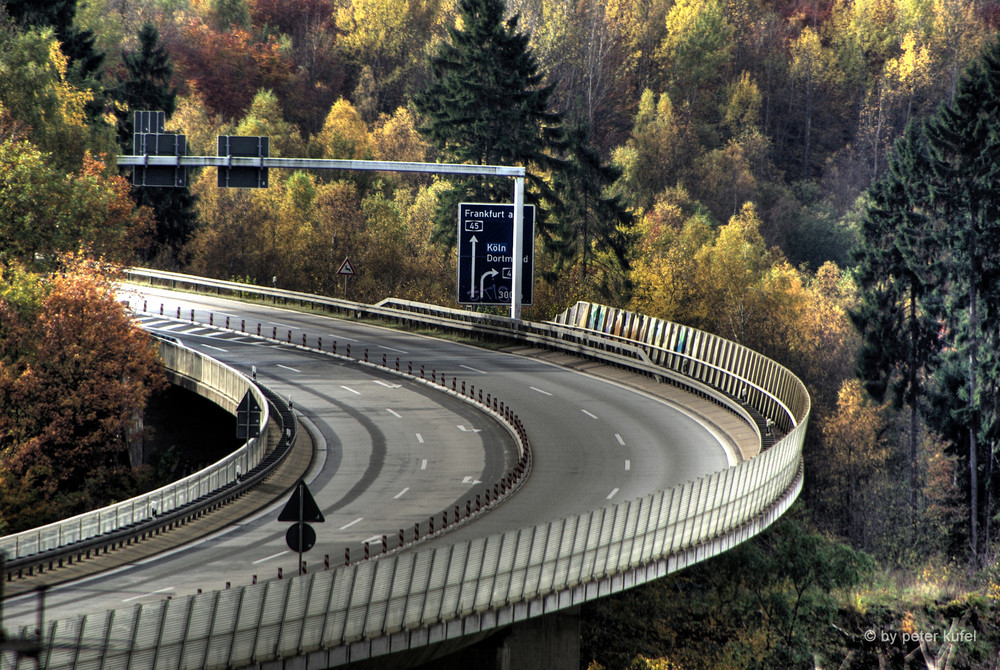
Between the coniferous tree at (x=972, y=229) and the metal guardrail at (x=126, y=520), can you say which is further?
the coniferous tree at (x=972, y=229)

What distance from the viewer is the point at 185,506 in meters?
27.2

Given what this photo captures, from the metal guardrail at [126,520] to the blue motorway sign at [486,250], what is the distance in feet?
41.9

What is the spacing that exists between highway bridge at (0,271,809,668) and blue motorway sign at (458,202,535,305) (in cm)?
299

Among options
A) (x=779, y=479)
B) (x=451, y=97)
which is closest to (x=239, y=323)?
(x=451, y=97)

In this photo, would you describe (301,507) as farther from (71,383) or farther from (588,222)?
(588,222)

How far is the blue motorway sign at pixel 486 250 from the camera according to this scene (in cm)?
4491

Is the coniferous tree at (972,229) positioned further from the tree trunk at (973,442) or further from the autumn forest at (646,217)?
the autumn forest at (646,217)

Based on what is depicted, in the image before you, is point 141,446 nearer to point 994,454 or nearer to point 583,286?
→ point 583,286

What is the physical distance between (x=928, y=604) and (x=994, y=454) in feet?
56.1


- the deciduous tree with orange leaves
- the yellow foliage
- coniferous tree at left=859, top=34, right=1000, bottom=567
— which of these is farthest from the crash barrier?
the yellow foliage

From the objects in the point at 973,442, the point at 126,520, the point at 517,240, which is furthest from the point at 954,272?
the point at 126,520

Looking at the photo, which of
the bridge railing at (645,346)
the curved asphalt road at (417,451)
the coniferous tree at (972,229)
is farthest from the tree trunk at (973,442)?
the curved asphalt road at (417,451)

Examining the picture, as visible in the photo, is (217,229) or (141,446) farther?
(217,229)

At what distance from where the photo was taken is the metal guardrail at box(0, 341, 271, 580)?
2316 centimetres
